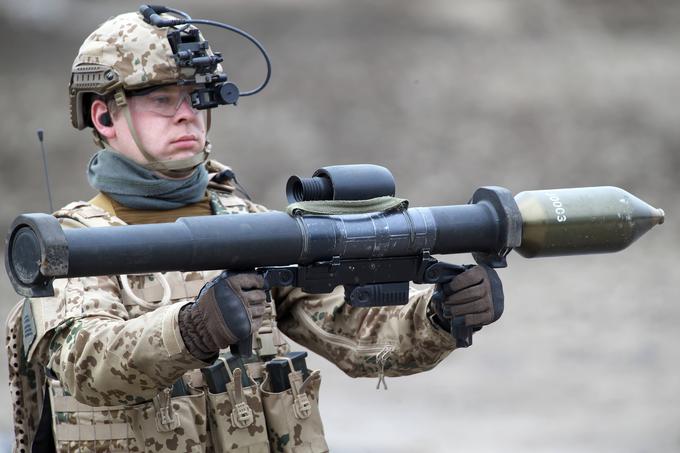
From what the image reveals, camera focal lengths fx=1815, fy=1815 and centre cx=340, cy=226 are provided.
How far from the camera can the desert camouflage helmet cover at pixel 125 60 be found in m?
5.79

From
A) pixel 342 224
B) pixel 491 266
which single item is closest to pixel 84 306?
pixel 342 224

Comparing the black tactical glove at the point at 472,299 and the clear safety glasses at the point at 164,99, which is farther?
the clear safety glasses at the point at 164,99

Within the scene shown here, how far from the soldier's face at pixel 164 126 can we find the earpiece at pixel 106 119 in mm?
51

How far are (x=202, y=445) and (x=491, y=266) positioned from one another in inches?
42.8

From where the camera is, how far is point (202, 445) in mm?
5695

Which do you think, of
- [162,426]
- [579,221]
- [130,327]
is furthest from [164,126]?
[579,221]

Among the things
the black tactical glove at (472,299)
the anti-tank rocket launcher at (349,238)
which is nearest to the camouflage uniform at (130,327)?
the black tactical glove at (472,299)

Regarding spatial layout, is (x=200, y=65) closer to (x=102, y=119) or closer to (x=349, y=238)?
(x=102, y=119)

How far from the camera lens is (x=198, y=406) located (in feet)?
18.7

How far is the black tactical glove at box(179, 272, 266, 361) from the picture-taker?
495 cm

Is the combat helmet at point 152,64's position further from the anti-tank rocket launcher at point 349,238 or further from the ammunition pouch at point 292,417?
the ammunition pouch at point 292,417

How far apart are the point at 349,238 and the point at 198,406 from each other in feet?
3.00

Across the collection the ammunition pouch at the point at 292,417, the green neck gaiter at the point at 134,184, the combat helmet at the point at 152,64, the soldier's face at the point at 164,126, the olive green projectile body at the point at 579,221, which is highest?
the combat helmet at the point at 152,64

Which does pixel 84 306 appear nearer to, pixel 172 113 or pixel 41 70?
pixel 172 113
